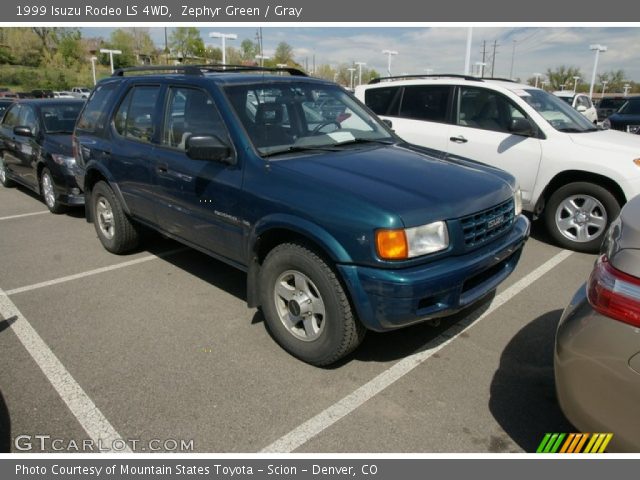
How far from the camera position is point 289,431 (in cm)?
268

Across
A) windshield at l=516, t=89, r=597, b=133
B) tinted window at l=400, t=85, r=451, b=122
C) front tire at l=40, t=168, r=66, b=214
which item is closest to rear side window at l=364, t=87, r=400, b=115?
tinted window at l=400, t=85, r=451, b=122

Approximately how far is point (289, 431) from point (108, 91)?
427 cm

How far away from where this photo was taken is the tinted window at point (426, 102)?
6895mm

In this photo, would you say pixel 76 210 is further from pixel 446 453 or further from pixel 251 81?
pixel 446 453

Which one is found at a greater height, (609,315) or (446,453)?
(609,315)

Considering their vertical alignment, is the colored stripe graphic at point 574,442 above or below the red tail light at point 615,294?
below

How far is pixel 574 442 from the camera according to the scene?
2297 mm

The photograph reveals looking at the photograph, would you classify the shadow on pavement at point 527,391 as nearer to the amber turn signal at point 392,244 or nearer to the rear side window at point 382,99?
the amber turn signal at point 392,244

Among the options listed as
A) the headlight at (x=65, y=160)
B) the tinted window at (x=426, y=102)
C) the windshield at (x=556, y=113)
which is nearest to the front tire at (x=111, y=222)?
the headlight at (x=65, y=160)

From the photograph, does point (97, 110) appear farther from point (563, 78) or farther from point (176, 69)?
point (563, 78)

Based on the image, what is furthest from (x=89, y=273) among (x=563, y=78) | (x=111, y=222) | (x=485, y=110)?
(x=563, y=78)

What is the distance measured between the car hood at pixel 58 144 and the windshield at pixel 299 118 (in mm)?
4102

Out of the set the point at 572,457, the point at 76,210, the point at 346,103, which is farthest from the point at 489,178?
the point at 76,210

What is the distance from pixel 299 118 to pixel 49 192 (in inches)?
204
